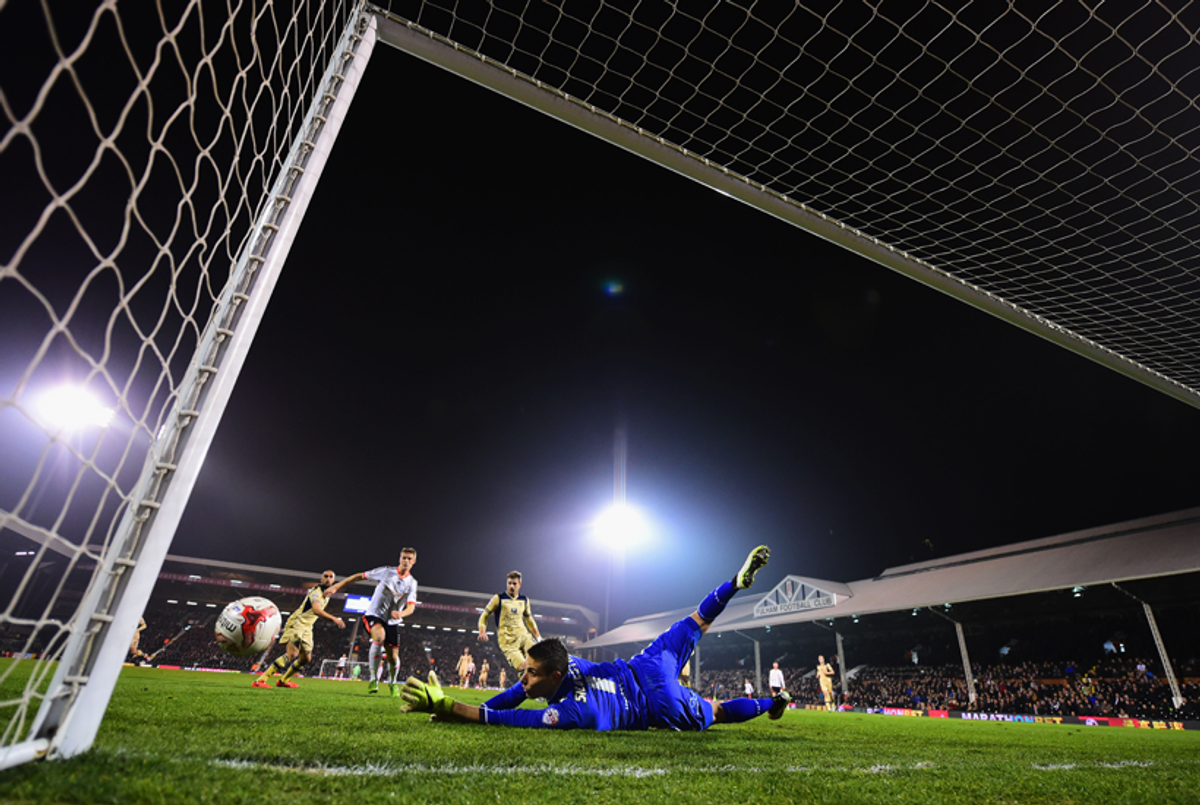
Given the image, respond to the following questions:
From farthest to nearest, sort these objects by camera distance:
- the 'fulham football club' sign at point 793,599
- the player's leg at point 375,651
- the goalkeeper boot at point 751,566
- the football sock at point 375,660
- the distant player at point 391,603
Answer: the 'fulham football club' sign at point 793,599, the football sock at point 375,660, the player's leg at point 375,651, the distant player at point 391,603, the goalkeeper boot at point 751,566

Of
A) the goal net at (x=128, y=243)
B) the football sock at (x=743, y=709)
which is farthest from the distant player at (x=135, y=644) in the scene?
the football sock at (x=743, y=709)

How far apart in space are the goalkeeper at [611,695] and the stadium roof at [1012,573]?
57.2ft

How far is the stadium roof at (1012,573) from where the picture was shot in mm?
16625

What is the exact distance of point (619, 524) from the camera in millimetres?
32000

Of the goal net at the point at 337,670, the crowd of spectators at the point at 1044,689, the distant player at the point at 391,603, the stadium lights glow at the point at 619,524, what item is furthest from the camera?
the stadium lights glow at the point at 619,524

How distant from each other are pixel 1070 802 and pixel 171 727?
12.8 ft

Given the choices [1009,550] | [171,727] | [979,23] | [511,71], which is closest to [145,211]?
[171,727]

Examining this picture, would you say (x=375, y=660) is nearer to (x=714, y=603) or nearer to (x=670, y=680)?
(x=670, y=680)

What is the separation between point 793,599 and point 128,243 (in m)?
29.9

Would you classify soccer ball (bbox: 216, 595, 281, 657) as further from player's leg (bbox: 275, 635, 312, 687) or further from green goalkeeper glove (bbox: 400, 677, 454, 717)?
player's leg (bbox: 275, 635, 312, 687)

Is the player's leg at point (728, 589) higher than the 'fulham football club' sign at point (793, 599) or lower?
lower

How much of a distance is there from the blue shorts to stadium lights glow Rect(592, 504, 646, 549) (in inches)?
1077

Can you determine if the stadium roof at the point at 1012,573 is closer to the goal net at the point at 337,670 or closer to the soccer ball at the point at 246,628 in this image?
the goal net at the point at 337,670

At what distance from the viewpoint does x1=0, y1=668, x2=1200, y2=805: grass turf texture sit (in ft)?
5.30
